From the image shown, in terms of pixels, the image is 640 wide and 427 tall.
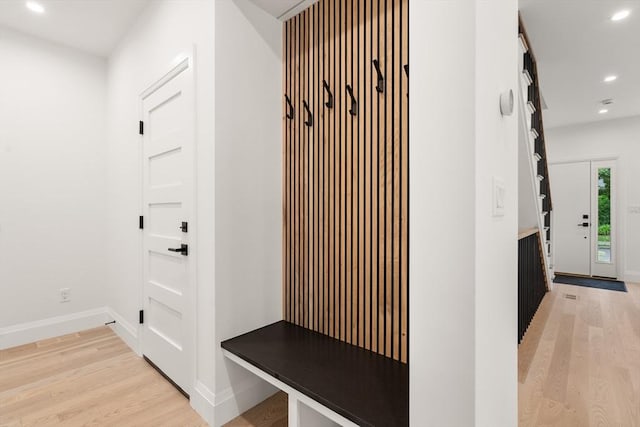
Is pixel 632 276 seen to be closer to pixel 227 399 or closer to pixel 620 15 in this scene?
pixel 620 15

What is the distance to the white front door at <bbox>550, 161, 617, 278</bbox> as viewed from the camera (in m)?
5.52

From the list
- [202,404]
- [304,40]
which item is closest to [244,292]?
[202,404]

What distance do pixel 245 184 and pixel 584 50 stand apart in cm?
362

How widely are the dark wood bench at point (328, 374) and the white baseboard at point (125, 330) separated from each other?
1398mm

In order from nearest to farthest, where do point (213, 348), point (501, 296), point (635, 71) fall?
point (501, 296), point (213, 348), point (635, 71)

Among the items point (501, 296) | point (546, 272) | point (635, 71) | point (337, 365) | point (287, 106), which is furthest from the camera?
point (546, 272)

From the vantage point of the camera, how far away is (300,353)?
1.67 meters

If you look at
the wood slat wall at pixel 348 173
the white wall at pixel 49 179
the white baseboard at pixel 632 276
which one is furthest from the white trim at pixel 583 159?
the white wall at pixel 49 179

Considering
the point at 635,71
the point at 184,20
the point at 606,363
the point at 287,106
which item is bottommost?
the point at 606,363

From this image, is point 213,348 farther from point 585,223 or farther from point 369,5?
point 585,223

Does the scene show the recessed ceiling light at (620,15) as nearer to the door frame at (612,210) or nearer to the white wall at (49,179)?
the door frame at (612,210)

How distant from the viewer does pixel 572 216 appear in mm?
5859

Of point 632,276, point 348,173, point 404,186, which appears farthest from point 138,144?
point 632,276

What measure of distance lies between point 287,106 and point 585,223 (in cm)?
633
